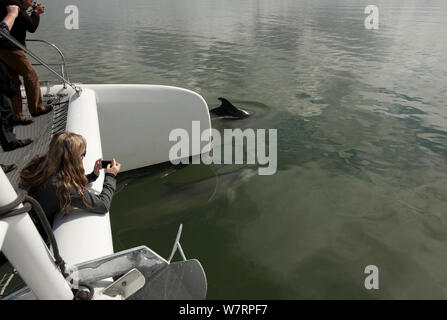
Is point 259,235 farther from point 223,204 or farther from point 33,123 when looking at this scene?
point 33,123

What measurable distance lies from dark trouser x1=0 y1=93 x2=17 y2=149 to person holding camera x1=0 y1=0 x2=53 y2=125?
63 cm

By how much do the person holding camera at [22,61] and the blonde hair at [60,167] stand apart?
2824 mm

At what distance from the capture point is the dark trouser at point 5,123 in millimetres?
4469

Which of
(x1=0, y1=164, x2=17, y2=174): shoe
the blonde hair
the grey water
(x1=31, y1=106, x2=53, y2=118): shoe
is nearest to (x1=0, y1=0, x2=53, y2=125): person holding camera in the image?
(x1=31, y1=106, x2=53, y2=118): shoe

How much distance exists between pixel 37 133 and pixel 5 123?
0.61 metres

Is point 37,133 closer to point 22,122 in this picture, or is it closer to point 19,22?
point 22,122

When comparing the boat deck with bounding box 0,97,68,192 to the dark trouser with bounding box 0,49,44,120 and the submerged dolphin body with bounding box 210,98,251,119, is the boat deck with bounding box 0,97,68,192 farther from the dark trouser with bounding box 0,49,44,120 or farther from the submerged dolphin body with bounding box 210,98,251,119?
the submerged dolphin body with bounding box 210,98,251,119

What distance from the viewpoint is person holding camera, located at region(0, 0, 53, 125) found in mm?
4955

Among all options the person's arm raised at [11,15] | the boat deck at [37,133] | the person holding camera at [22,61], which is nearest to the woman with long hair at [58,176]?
the boat deck at [37,133]

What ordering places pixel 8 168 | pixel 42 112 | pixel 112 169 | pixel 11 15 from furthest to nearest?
pixel 42 112
pixel 11 15
pixel 8 168
pixel 112 169

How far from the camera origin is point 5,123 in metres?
4.48

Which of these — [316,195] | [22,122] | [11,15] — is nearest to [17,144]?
[22,122]

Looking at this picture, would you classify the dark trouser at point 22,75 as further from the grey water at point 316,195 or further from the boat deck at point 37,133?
the grey water at point 316,195
